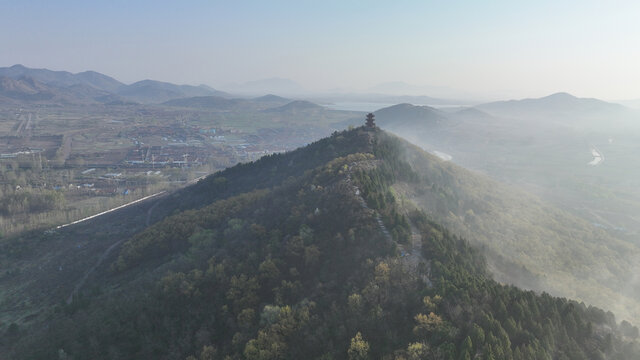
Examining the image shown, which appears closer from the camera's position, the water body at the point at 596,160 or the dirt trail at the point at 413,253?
the dirt trail at the point at 413,253

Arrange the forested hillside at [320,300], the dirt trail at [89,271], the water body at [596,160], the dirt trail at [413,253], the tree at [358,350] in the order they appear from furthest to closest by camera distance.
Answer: the water body at [596,160], the dirt trail at [89,271], the dirt trail at [413,253], the forested hillside at [320,300], the tree at [358,350]

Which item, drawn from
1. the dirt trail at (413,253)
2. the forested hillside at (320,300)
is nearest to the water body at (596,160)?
the forested hillside at (320,300)

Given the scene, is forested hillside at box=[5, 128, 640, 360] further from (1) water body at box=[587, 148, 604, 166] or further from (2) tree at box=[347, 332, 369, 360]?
(1) water body at box=[587, 148, 604, 166]

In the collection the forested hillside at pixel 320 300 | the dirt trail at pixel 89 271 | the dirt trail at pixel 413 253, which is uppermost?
the dirt trail at pixel 413 253

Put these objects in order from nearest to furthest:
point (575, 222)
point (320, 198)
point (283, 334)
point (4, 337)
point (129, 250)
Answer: point (283, 334) < point (4, 337) < point (320, 198) < point (129, 250) < point (575, 222)

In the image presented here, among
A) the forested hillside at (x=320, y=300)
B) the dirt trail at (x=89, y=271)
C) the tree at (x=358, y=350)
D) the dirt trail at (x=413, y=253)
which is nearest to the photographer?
the tree at (x=358, y=350)

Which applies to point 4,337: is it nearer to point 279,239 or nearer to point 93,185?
point 279,239

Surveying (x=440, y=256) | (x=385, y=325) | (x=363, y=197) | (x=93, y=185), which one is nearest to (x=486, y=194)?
(x=363, y=197)

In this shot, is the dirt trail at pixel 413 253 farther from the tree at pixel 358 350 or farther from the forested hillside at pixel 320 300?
the tree at pixel 358 350
